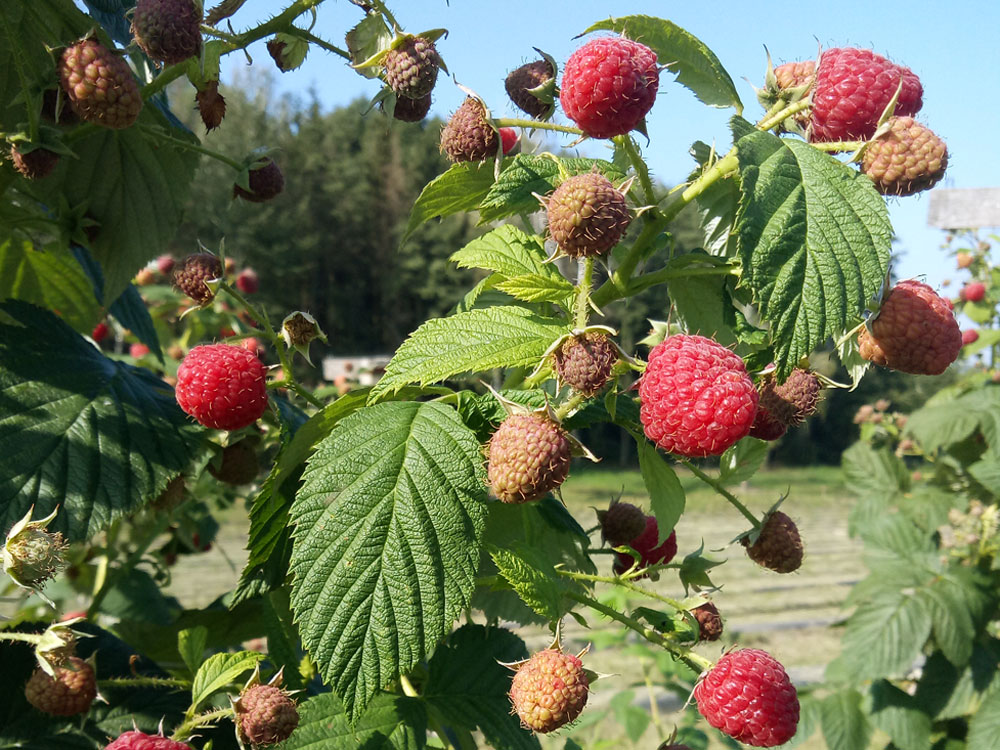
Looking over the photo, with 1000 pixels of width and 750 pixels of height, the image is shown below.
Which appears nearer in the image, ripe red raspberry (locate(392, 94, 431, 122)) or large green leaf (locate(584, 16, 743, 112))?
large green leaf (locate(584, 16, 743, 112))

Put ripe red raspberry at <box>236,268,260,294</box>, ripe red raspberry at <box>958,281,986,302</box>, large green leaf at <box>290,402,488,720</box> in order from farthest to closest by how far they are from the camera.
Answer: ripe red raspberry at <box>958,281,986,302</box> < ripe red raspberry at <box>236,268,260,294</box> < large green leaf at <box>290,402,488,720</box>

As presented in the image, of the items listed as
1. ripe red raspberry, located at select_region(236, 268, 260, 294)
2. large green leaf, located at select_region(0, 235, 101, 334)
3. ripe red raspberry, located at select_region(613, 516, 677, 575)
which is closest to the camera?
ripe red raspberry, located at select_region(613, 516, 677, 575)

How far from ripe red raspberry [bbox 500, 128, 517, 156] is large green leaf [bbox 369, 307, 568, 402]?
0.84 ft

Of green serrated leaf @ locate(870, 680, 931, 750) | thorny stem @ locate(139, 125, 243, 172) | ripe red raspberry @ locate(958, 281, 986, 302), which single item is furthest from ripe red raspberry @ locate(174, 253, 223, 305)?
ripe red raspberry @ locate(958, 281, 986, 302)

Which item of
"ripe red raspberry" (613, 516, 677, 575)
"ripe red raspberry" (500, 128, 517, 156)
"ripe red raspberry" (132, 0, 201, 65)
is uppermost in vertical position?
"ripe red raspberry" (132, 0, 201, 65)

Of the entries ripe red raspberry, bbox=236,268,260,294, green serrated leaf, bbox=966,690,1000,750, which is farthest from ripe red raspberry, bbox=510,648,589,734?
ripe red raspberry, bbox=236,268,260,294

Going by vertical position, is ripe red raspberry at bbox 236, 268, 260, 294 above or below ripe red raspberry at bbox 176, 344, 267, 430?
above

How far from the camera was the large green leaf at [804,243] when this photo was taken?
2.14 feet

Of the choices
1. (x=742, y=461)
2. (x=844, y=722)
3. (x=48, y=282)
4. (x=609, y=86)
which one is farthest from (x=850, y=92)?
(x=844, y=722)

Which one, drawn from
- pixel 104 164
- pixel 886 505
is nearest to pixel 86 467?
pixel 104 164

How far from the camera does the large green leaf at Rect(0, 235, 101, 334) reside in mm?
1256

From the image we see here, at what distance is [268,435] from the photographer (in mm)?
1131

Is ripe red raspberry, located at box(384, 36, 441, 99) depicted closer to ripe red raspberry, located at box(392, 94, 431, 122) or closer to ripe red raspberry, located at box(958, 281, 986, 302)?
ripe red raspberry, located at box(392, 94, 431, 122)

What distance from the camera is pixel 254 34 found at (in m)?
0.90
